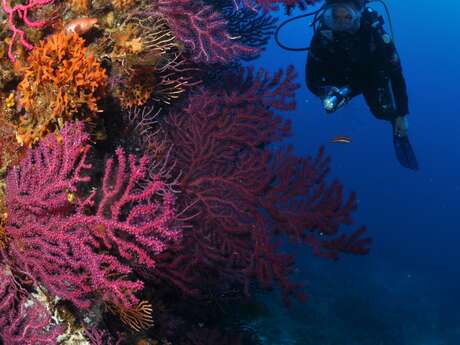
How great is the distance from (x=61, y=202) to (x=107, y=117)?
1.27 m

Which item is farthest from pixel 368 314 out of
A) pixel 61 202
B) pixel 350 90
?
pixel 61 202

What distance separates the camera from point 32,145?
2781 millimetres

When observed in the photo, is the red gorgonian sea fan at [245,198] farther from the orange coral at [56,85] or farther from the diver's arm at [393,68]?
the diver's arm at [393,68]

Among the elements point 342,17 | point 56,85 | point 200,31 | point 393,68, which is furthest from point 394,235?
point 56,85

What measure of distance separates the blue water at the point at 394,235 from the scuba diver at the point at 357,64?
3.45 metres

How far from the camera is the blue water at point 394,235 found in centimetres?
1125

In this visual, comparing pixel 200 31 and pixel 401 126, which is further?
pixel 401 126

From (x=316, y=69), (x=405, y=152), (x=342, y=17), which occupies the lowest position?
(x=405, y=152)

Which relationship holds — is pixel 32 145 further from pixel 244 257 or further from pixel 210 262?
pixel 244 257

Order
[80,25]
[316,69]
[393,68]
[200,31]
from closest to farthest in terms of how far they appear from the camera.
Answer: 1. [80,25]
2. [200,31]
3. [393,68]
4. [316,69]

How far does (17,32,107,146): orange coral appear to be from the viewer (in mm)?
2586

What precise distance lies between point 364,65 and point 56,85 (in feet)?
17.8

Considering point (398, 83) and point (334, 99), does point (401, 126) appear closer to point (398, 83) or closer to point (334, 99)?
point (398, 83)

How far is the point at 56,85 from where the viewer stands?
8.57ft
